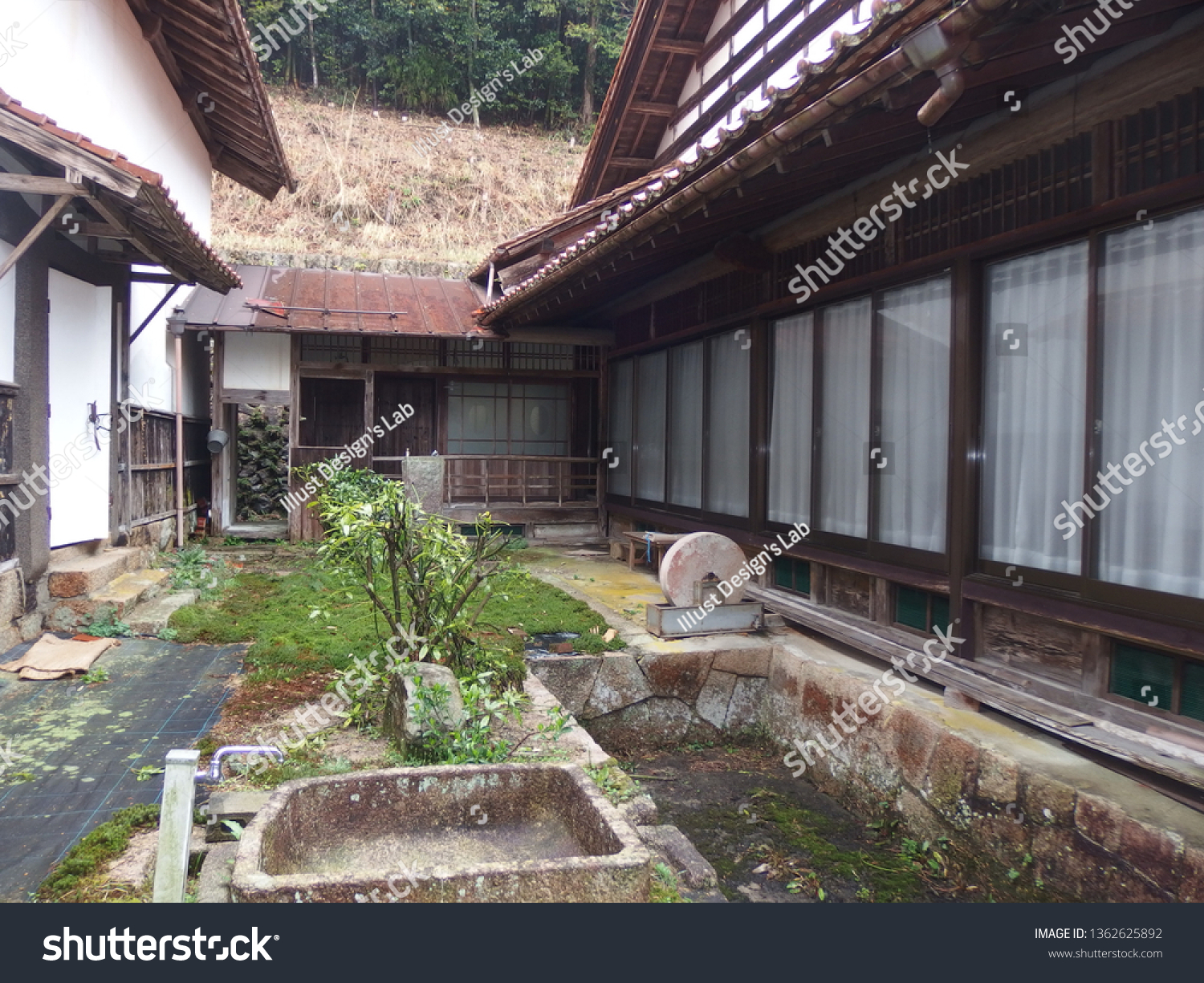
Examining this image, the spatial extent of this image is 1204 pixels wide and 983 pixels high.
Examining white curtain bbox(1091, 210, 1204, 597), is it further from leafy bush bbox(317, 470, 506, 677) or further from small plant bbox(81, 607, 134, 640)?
small plant bbox(81, 607, 134, 640)

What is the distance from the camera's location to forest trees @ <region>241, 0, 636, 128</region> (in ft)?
92.9

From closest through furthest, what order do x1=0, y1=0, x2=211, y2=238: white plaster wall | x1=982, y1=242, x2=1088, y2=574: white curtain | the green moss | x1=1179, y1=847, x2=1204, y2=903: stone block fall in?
x1=1179, y1=847, x2=1204, y2=903: stone block < the green moss < x1=982, y1=242, x2=1088, y2=574: white curtain < x1=0, y1=0, x2=211, y2=238: white plaster wall

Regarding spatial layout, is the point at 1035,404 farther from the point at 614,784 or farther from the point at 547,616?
the point at 547,616

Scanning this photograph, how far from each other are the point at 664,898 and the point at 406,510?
242 centimetres

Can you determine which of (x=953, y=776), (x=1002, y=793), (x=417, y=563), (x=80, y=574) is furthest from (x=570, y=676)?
(x=80, y=574)

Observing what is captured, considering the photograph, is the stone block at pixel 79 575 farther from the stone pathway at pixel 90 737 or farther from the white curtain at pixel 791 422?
the white curtain at pixel 791 422

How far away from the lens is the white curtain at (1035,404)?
4.40 metres

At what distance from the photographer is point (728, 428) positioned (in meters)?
8.30

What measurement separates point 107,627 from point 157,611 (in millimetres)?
456

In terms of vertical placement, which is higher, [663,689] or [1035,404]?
[1035,404]

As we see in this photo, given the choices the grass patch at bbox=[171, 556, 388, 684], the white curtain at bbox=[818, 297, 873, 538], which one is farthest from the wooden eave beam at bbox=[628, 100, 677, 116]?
the grass patch at bbox=[171, 556, 388, 684]

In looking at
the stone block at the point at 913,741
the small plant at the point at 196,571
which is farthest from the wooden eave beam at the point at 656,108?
the stone block at the point at 913,741

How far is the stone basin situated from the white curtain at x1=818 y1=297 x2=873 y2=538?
3.70 m

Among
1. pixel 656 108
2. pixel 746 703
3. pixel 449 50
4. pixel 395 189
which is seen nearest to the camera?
pixel 746 703
